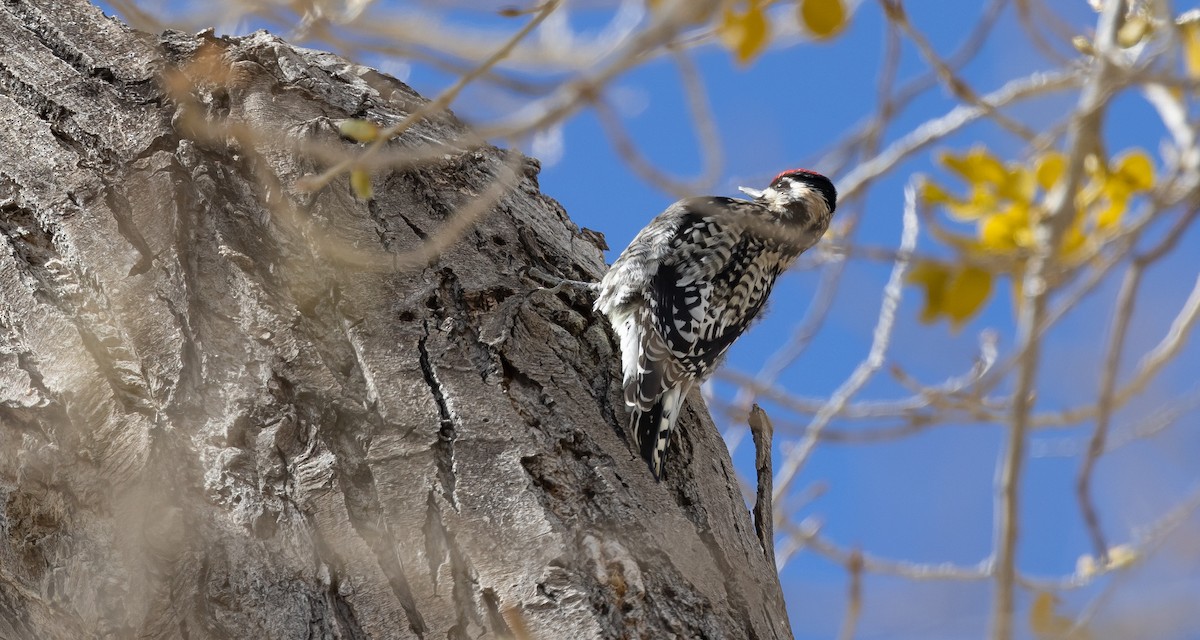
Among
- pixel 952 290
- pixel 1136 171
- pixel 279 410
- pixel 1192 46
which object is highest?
pixel 1192 46

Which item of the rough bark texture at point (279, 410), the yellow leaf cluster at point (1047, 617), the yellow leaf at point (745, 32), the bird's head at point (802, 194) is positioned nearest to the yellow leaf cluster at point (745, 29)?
the yellow leaf at point (745, 32)

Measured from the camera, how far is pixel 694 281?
14.3 ft

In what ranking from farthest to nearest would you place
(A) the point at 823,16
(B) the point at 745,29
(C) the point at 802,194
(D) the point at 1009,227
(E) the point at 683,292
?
1. (C) the point at 802,194
2. (E) the point at 683,292
3. (D) the point at 1009,227
4. (B) the point at 745,29
5. (A) the point at 823,16

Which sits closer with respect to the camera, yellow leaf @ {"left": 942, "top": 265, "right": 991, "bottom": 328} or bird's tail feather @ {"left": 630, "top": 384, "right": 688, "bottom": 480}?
yellow leaf @ {"left": 942, "top": 265, "right": 991, "bottom": 328}

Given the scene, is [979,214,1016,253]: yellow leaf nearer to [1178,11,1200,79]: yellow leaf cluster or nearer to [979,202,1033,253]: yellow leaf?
[979,202,1033,253]: yellow leaf

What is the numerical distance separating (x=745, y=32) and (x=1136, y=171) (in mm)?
1153

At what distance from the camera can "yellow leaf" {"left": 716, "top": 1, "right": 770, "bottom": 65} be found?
83.2 inches

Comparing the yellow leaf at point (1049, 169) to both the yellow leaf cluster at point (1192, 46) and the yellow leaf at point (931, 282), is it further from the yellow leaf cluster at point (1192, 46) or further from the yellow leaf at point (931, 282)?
the yellow leaf at point (931, 282)

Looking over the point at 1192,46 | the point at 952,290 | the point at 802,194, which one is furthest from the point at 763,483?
the point at 802,194

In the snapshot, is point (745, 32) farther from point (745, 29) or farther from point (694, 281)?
point (694, 281)

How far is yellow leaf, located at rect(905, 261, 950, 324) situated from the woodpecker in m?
0.98

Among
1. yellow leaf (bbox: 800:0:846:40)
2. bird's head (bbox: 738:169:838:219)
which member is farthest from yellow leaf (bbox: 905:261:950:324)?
bird's head (bbox: 738:169:838:219)

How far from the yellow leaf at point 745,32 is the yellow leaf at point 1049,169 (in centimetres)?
116

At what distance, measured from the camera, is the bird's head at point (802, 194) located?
523 cm
